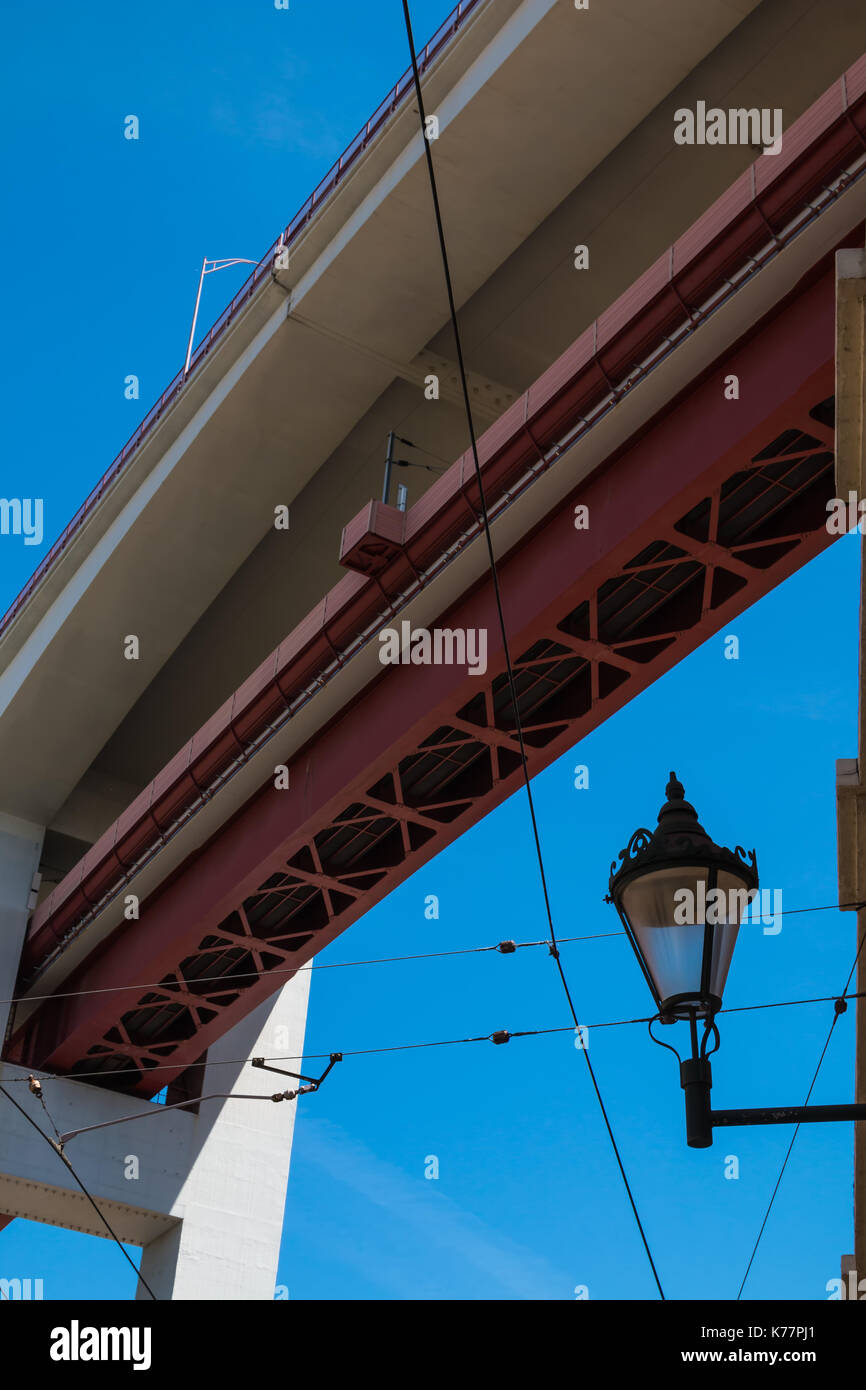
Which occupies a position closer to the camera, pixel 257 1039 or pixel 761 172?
pixel 761 172

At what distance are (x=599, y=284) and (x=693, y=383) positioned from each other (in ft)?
21.3

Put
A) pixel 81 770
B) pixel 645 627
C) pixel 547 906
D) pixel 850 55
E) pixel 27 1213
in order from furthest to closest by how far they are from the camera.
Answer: pixel 81 770 < pixel 27 1213 < pixel 850 55 < pixel 645 627 < pixel 547 906

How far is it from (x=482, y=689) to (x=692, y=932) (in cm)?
1270

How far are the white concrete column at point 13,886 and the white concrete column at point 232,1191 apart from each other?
3397mm

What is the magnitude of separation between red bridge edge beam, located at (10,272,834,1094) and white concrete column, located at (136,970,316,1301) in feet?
5.57

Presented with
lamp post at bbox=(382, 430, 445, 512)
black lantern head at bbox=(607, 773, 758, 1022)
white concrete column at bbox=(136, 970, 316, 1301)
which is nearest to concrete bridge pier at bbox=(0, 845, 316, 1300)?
white concrete column at bbox=(136, 970, 316, 1301)

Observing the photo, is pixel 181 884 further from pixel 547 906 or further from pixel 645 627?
pixel 547 906

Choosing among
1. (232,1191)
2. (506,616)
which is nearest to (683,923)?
(506,616)

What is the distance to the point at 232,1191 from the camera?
88.6 ft

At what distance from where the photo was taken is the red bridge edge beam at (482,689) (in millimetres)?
15094

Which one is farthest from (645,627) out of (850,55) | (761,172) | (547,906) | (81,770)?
(81,770)

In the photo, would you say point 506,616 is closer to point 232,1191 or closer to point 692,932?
point 692,932

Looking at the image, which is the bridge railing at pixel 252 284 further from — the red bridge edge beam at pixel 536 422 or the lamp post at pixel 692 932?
the lamp post at pixel 692 932

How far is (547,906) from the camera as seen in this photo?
12.3m
